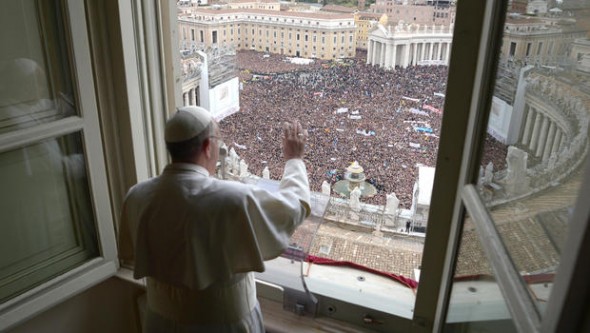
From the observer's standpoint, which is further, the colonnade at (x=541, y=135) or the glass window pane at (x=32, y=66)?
the glass window pane at (x=32, y=66)

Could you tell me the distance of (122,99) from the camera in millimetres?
1373

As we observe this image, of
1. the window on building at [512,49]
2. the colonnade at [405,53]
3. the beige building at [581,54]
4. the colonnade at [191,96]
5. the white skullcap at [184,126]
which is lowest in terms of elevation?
the colonnade at [191,96]

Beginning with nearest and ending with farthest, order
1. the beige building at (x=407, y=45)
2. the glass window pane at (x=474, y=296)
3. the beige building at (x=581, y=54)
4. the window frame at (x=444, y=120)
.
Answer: the beige building at (x=581, y=54)
the glass window pane at (x=474, y=296)
the window frame at (x=444, y=120)
the beige building at (x=407, y=45)

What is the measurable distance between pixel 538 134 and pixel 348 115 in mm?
702

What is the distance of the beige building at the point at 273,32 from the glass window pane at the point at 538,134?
1.80 feet

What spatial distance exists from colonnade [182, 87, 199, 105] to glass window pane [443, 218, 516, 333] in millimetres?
979

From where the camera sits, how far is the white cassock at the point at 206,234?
1.01 m

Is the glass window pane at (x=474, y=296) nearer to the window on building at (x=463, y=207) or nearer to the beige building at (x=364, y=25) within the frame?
the window on building at (x=463, y=207)

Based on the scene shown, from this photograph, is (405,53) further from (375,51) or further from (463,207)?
(463,207)

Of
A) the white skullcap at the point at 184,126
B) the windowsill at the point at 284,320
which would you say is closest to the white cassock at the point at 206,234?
the white skullcap at the point at 184,126

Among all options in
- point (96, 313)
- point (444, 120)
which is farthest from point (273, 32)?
point (96, 313)

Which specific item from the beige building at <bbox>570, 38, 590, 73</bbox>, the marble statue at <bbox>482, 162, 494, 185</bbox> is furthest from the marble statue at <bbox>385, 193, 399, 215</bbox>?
the beige building at <bbox>570, 38, 590, 73</bbox>

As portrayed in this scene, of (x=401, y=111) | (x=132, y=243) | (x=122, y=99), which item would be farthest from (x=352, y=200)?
(x=122, y=99)

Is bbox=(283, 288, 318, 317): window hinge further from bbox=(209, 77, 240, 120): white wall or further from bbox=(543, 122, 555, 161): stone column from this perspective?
bbox=(543, 122, 555, 161): stone column
